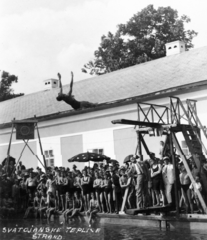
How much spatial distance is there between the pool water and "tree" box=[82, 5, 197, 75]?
23957 millimetres

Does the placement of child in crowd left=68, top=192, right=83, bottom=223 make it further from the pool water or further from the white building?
the white building

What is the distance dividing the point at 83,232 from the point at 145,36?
2756 centimetres

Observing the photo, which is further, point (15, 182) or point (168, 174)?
point (15, 182)

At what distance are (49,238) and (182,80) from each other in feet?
35.1

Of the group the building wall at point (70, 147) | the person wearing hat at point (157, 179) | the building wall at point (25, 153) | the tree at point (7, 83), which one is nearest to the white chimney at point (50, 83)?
the building wall at point (25, 153)

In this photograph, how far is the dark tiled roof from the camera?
20688 millimetres

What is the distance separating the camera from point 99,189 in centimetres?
1484

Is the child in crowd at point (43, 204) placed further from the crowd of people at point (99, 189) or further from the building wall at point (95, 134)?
the building wall at point (95, 134)

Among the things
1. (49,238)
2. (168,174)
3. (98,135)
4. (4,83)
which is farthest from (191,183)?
(4,83)

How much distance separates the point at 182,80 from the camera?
65.8 feet

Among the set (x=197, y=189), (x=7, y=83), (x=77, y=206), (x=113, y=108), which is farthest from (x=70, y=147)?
(x=7, y=83)

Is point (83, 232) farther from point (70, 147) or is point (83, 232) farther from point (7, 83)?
point (7, 83)

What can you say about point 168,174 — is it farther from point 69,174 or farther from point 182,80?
point 182,80

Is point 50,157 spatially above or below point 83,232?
above
